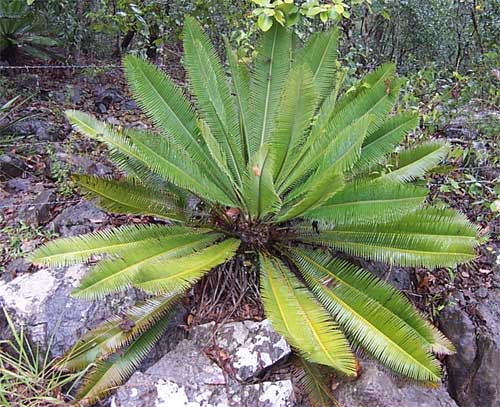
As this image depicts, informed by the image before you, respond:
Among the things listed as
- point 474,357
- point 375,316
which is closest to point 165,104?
point 375,316

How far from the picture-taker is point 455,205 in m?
3.07

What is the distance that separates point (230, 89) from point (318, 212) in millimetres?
993

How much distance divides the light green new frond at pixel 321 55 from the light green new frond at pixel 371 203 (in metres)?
0.78

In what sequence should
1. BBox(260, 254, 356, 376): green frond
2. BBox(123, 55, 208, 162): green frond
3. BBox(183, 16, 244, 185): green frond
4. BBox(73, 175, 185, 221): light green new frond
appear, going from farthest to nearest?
BBox(183, 16, 244, 185): green frond
BBox(123, 55, 208, 162): green frond
BBox(73, 175, 185, 221): light green new frond
BBox(260, 254, 356, 376): green frond

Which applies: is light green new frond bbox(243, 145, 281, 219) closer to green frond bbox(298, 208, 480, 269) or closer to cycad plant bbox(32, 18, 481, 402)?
cycad plant bbox(32, 18, 481, 402)

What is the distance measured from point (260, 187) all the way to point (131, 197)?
711 mm

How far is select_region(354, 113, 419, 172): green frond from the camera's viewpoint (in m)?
2.34

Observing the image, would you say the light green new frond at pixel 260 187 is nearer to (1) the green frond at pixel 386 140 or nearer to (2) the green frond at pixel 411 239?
(2) the green frond at pixel 411 239

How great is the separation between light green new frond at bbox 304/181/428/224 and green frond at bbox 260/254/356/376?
33cm

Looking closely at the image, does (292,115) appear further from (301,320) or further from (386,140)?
Answer: (301,320)

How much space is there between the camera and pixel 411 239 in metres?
2.05

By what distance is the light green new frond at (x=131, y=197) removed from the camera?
85.0 inches

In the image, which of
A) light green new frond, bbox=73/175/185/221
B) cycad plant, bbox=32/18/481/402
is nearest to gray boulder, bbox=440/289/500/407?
cycad plant, bbox=32/18/481/402

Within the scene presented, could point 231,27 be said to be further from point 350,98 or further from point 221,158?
point 221,158
